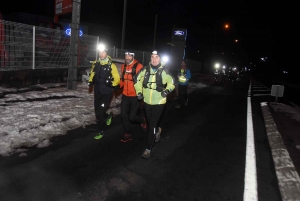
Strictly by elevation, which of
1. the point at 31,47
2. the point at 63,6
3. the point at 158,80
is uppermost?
the point at 63,6

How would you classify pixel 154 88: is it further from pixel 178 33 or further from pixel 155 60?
pixel 178 33

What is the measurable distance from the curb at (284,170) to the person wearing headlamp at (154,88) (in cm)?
237

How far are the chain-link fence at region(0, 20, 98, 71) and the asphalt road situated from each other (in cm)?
586

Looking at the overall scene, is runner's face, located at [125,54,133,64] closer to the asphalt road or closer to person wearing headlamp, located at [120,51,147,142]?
person wearing headlamp, located at [120,51,147,142]

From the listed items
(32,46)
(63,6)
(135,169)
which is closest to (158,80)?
(135,169)

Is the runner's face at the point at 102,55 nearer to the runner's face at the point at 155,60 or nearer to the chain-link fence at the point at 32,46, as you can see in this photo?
the runner's face at the point at 155,60

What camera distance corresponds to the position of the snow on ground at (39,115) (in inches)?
204

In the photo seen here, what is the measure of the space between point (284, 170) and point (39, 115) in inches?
239

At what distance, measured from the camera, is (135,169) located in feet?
14.2

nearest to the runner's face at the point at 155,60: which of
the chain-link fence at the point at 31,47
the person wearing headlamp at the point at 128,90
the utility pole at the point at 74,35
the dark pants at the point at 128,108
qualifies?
the person wearing headlamp at the point at 128,90

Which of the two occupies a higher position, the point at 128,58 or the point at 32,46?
the point at 32,46

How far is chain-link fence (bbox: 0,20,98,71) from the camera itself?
31.6 ft

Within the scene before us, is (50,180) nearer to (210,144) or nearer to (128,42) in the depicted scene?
(210,144)

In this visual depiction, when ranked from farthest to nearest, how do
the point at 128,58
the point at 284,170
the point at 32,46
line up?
the point at 32,46 < the point at 128,58 < the point at 284,170
